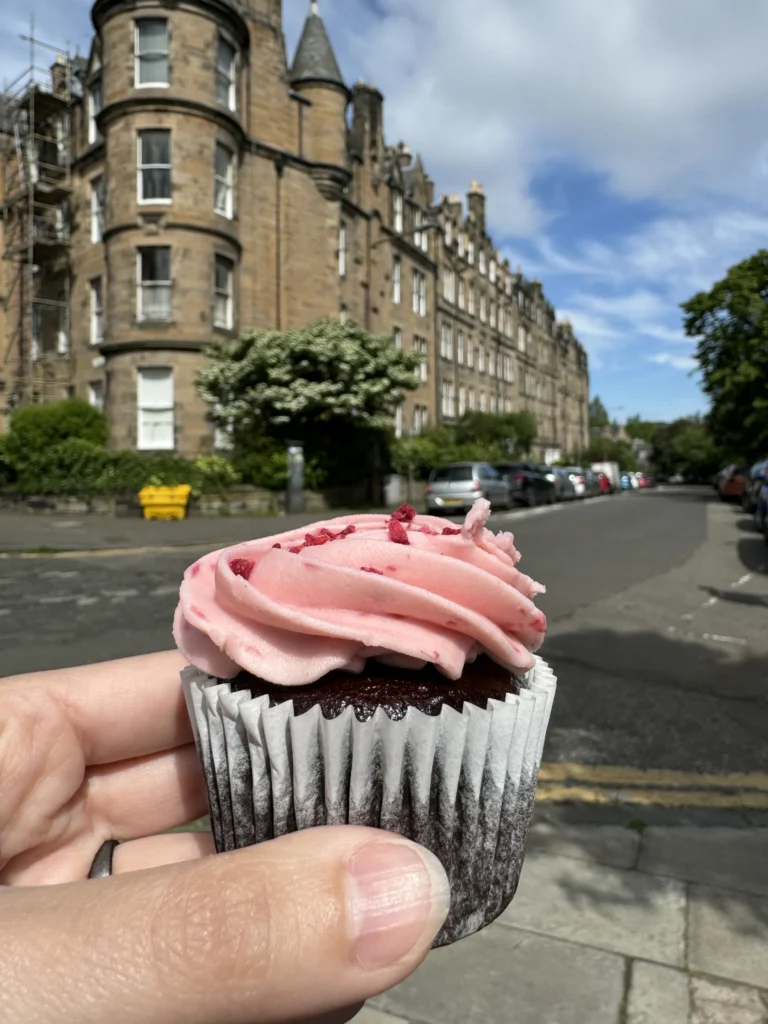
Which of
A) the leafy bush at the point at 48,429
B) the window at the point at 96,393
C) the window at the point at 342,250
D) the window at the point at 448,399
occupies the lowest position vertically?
the leafy bush at the point at 48,429

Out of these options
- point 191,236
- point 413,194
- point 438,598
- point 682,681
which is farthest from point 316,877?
point 413,194

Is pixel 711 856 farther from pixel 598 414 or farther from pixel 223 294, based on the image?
pixel 598 414

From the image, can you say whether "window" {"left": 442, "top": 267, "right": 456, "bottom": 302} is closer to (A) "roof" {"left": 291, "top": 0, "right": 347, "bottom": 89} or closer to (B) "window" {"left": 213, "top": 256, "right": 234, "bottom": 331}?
(A) "roof" {"left": 291, "top": 0, "right": 347, "bottom": 89}

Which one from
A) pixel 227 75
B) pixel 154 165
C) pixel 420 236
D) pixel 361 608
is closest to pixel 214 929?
pixel 361 608

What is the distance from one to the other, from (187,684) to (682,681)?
17.1 ft

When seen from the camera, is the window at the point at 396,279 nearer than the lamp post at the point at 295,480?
No

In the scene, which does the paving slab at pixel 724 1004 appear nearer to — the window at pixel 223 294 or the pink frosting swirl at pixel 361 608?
the pink frosting swirl at pixel 361 608

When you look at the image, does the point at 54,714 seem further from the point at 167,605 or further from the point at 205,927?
the point at 167,605

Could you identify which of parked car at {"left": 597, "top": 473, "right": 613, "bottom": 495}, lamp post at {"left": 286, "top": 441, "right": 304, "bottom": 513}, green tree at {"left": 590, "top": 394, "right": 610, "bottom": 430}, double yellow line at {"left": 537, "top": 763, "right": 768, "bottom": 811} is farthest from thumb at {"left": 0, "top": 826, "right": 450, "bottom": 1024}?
green tree at {"left": 590, "top": 394, "right": 610, "bottom": 430}

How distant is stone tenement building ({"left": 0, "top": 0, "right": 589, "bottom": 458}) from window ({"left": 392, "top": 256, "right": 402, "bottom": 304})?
153 millimetres

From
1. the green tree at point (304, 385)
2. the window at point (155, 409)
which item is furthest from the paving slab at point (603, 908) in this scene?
the window at point (155, 409)

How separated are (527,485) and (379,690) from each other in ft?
88.4

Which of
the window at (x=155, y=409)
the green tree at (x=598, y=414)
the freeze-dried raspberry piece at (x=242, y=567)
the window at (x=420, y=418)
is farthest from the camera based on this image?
the green tree at (x=598, y=414)

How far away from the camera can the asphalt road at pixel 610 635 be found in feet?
15.3
